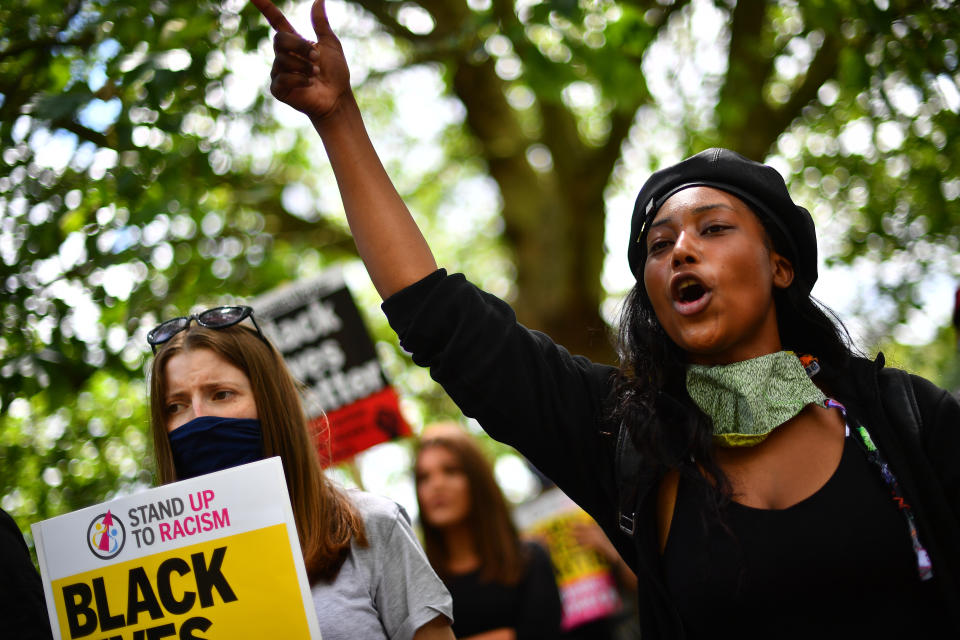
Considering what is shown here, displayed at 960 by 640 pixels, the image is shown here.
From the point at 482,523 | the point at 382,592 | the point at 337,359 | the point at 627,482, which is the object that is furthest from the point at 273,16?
the point at 337,359

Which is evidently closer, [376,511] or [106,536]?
[106,536]

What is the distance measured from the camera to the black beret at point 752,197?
2004 millimetres

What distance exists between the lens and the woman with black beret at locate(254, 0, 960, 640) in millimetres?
1705

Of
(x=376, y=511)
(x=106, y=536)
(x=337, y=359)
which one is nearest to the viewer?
(x=106, y=536)

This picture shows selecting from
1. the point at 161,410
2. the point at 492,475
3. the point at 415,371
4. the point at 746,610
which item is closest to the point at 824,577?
the point at 746,610

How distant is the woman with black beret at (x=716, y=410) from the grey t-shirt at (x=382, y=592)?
492 mm

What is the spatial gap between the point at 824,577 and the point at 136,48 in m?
3.31

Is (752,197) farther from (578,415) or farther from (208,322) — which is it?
(208,322)

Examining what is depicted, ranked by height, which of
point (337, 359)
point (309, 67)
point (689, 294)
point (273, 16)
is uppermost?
point (337, 359)

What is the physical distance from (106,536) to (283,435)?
0.48 metres

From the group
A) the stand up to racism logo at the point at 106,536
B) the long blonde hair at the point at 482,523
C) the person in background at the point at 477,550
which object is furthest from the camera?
the long blonde hair at the point at 482,523

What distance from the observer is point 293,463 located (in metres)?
2.38

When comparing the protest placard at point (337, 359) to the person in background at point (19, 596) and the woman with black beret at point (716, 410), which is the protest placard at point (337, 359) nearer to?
the person in background at point (19, 596)

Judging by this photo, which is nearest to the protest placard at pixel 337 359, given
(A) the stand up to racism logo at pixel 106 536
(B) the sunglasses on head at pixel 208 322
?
(B) the sunglasses on head at pixel 208 322
